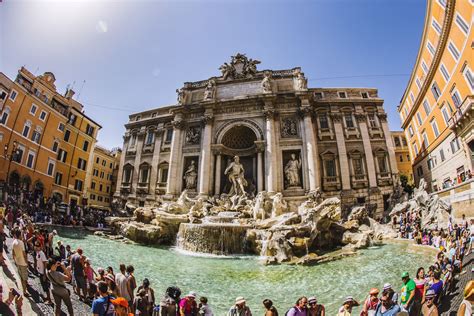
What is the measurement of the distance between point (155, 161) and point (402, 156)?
109 ft

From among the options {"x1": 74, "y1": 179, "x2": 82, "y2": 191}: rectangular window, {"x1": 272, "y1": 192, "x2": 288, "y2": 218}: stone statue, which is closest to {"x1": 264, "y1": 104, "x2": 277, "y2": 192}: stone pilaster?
{"x1": 272, "y1": 192, "x2": 288, "y2": 218}: stone statue

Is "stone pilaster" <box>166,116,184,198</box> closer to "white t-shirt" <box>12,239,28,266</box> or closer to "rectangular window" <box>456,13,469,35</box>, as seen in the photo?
"white t-shirt" <box>12,239,28,266</box>

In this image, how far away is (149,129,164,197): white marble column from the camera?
24.5 metres

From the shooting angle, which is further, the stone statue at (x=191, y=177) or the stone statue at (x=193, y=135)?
the stone statue at (x=193, y=135)

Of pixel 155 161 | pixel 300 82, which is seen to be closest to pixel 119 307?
pixel 300 82

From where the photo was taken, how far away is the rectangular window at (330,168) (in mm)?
Answer: 21078

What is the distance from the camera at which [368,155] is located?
20891 mm

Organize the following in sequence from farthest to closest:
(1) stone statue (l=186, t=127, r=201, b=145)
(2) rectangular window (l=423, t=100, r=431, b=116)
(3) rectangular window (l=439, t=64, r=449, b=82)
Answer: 1. (1) stone statue (l=186, t=127, r=201, b=145)
2. (2) rectangular window (l=423, t=100, r=431, b=116)
3. (3) rectangular window (l=439, t=64, r=449, b=82)

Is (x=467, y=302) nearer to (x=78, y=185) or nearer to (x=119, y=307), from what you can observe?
(x=119, y=307)

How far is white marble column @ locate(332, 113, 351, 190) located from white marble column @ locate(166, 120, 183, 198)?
600 inches

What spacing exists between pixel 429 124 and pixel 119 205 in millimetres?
30618

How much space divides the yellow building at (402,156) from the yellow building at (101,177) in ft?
141

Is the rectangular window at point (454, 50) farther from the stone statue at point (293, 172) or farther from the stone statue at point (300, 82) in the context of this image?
the stone statue at point (293, 172)

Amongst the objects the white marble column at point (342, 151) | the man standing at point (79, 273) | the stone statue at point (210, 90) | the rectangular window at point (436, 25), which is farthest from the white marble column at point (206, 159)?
the rectangular window at point (436, 25)
